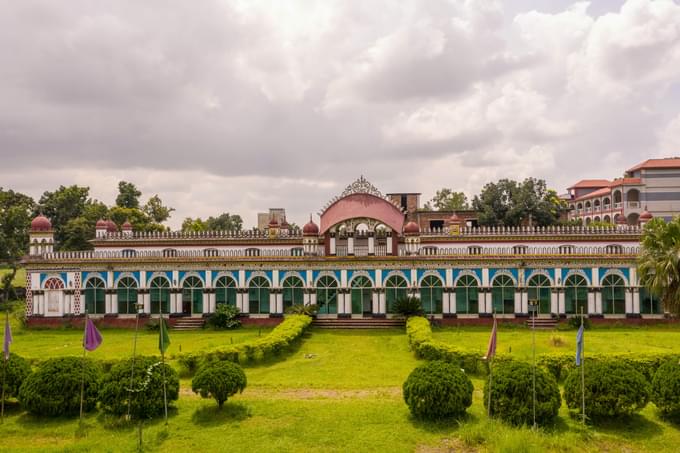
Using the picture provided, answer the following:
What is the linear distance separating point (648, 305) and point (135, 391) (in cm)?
3191

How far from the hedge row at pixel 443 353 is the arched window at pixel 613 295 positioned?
1455 centimetres

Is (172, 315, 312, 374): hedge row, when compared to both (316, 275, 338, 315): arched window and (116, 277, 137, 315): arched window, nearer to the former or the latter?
(316, 275, 338, 315): arched window

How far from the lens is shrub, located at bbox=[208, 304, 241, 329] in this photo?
115 ft

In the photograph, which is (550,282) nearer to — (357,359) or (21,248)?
(357,359)

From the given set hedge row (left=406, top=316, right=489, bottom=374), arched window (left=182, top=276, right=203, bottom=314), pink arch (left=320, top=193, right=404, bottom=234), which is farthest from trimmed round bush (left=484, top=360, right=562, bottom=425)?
arched window (left=182, top=276, right=203, bottom=314)

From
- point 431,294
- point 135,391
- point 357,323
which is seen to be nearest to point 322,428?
point 135,391

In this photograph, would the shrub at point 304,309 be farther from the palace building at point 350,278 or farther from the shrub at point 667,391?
the shrub at point 667,391

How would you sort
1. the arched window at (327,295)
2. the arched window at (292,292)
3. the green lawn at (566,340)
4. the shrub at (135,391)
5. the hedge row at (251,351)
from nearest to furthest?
the shrub at (135,391), the hedge row at (251,351), the green lawn at (566,340), the arched window at (327,295), the arched window at (292,292)

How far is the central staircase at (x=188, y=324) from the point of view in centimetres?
3531

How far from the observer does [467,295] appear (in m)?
35.5

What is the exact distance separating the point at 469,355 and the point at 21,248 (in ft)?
152

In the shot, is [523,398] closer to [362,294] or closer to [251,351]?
[251,351]

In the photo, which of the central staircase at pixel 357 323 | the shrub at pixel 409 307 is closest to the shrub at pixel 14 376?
the central staircase at pixel 357 323

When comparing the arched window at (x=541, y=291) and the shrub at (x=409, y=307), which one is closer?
the shrub at (x=409, y=307)
